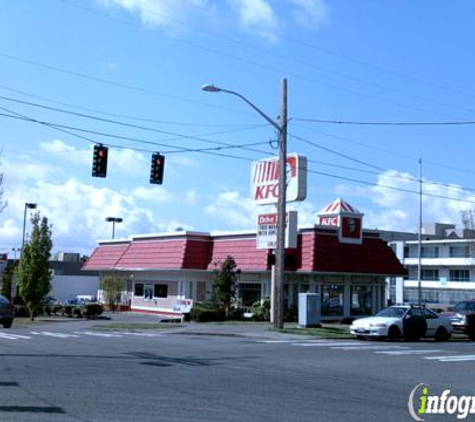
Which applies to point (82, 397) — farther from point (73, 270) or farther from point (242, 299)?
point (73, 270)

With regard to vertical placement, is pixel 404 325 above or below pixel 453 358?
above

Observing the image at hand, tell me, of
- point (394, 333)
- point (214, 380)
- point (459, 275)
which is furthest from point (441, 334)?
point (459, 275)

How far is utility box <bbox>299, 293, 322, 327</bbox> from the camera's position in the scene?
1208 inches

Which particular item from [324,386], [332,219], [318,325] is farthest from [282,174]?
[324,386]

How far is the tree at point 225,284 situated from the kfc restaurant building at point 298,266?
85.9 inches

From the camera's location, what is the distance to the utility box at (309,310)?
101ft

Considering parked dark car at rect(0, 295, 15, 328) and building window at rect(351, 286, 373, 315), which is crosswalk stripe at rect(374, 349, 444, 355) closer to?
parked dark car at rect(0, 295, 15, 328)

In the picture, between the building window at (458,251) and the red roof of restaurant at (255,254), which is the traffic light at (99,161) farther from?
the building window at (458,251)

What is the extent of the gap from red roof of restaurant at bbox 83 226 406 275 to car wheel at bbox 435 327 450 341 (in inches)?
279

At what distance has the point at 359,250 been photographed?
40531mm

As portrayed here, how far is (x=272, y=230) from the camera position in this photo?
3397 cm

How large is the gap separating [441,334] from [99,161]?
15176 mm

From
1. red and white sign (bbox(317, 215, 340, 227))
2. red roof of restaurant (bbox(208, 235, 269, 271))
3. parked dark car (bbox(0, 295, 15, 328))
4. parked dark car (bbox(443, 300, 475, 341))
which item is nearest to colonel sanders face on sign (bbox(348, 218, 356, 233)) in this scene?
red and white sign (bbox(317, 215, 340, 227))

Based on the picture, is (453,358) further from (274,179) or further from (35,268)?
(35,268)
